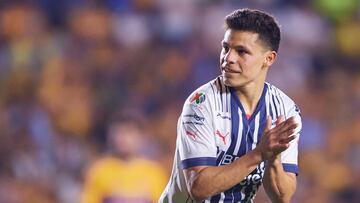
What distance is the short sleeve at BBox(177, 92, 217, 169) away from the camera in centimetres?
467

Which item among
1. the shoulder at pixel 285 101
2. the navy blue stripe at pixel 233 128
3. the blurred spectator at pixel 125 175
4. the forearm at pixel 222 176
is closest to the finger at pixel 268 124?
the forearm at pixel 222 176

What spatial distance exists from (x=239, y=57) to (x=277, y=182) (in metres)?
0.64

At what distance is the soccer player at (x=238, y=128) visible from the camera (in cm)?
456

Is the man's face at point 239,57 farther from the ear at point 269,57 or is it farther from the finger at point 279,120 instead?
the finger at point 279,120

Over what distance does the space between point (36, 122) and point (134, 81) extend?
1141 mm

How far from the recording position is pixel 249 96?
488cm

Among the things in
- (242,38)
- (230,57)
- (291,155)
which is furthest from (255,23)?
A: (291,155)

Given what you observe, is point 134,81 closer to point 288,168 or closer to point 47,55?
point 47,55

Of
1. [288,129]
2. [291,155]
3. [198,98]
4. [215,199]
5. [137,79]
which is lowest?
[137,79]

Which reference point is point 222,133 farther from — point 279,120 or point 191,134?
point 279,120

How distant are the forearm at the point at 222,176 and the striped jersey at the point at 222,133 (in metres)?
0.10

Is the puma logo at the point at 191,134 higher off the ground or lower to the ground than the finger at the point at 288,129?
lower

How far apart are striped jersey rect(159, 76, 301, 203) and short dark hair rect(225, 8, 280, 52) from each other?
29 centimetres

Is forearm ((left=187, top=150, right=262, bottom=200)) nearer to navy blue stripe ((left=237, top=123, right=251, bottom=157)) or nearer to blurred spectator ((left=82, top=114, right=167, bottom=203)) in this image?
navy blue stripe ((left=237, top=123, right=251, bottom=157))
